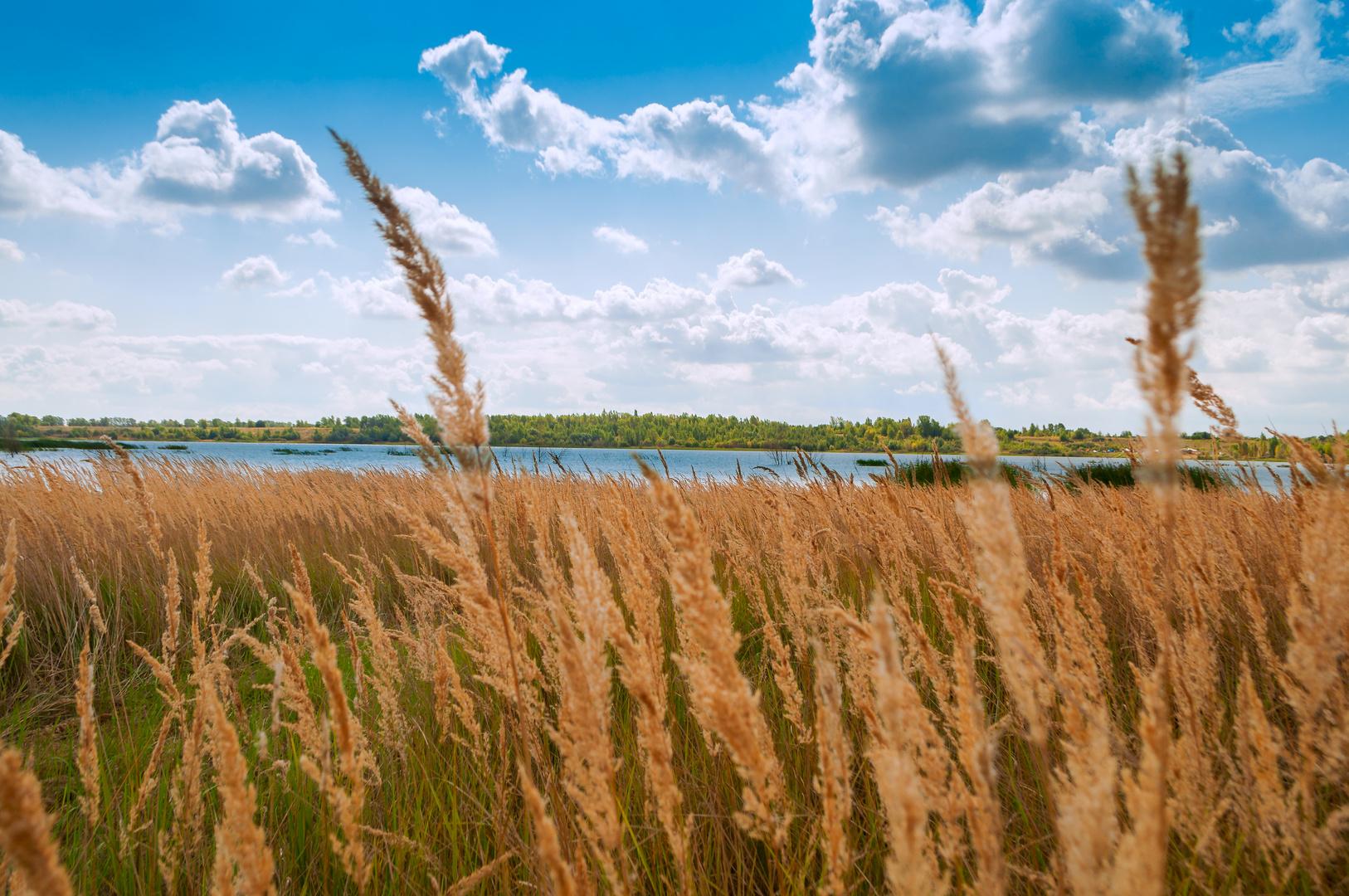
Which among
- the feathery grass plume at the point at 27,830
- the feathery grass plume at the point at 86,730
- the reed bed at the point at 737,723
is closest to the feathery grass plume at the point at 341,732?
the reed bed at the point at 737,723

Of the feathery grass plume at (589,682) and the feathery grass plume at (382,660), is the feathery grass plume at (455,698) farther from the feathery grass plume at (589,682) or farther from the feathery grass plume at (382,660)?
the feathery grass plume at (589,682)

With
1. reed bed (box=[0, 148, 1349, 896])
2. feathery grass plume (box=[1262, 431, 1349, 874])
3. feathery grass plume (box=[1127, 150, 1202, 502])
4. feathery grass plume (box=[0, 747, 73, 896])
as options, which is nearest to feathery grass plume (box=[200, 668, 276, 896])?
reed bed (box=[0, 148, 1349, 896])

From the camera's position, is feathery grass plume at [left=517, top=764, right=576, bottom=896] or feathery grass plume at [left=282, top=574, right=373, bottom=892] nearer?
feathery grass plume at [left=517, top=764, right=576, bottom=896]

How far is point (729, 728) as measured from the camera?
810 millimetres

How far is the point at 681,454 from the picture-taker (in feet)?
335

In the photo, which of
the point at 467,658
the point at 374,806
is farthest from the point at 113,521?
the point at 374,806

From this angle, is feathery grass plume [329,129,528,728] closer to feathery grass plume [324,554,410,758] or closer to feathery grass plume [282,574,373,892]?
feathery grass plume [282,574,373,892]

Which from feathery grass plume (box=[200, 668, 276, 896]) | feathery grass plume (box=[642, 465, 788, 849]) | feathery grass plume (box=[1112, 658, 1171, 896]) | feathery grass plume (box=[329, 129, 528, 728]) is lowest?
feathery grass plume (box=[200, 668, 276, 896])

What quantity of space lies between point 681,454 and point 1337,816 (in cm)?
10110

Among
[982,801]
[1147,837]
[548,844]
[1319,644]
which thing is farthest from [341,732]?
[1319,644]

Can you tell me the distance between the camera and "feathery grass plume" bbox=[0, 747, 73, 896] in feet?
2.07

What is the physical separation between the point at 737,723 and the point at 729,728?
0.05 feet

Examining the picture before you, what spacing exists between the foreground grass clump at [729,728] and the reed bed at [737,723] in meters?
0.01

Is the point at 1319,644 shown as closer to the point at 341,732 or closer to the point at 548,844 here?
the point at 548,844
